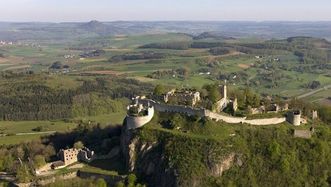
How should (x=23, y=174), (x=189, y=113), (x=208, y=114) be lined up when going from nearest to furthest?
(x=23, y=174) → (x=208, y=114) → (x=189, y=113)

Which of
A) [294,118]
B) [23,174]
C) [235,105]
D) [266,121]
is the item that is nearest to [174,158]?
[266,121]

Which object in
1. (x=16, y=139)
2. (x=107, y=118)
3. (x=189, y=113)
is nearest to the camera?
(x=189, y=113)

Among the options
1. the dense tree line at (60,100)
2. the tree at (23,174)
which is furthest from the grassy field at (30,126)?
the tree at (23,174)

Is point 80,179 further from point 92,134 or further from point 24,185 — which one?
point 92,134

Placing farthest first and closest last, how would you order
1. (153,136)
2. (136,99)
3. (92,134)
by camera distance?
(92,134), (136,99), (153,136)

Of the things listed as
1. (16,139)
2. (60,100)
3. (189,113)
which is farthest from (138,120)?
(60,100)

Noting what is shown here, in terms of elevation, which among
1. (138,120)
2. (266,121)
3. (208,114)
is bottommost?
(266,121)

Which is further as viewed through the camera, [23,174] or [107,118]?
[107,118]

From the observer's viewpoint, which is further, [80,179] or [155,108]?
[155,108]

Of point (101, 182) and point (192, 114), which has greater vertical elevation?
point (192, 114)

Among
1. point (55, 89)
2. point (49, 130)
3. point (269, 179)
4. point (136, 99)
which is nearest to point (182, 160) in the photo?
point (269, 179)

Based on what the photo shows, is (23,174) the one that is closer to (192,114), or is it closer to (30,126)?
(192,114)
